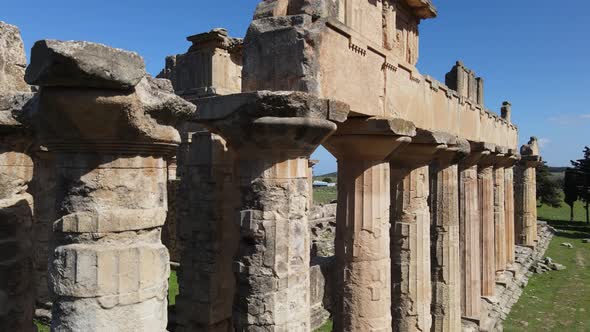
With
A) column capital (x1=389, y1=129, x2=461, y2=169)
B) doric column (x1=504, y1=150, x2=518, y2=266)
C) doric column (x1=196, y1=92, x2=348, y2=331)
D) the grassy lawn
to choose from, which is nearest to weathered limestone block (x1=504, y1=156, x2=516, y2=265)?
doric column (x1=504, y1=150, x2=518, y2=266)

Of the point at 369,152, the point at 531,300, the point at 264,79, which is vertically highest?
the point at 264,79

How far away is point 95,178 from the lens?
3.44 metres

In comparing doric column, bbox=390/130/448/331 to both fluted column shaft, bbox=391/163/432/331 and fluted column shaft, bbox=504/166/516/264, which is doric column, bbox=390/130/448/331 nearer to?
fluted column shaft, bbox=391/163/432/331

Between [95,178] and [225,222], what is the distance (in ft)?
7.89

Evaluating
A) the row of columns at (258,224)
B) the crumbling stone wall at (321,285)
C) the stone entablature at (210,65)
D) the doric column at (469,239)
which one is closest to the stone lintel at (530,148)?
the crumbling stone wall at (321,285)

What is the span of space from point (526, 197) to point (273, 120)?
894 inches

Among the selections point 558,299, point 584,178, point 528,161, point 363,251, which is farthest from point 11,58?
point 584,178

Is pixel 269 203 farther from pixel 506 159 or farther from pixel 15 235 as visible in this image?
pixel 506 159

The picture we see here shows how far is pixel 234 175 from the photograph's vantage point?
5.65 m

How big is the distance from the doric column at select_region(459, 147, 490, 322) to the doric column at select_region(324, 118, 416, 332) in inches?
230

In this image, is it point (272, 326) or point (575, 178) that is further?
point (575, 178)

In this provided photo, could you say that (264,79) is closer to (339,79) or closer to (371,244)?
(339,79)

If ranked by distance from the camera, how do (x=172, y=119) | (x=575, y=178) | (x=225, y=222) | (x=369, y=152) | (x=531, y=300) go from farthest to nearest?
(x=575, y=178)
(x=531, y=300)
(x=369, y=152)
(x=225, y=222)
(x=172, y=119)

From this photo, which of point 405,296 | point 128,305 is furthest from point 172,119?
point 405,296
